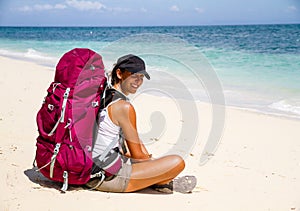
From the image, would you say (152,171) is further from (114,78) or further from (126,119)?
(114,78)

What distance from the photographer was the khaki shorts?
9.23ft

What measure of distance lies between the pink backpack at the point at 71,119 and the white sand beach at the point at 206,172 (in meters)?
0.23

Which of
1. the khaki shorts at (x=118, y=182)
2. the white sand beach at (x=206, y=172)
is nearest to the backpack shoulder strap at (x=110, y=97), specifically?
the khaki shorts at (x=118, y=182)

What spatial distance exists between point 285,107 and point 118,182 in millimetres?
4587

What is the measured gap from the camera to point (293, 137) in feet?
15.7

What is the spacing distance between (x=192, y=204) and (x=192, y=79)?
6397 mm

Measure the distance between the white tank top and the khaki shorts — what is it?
0.22 metres

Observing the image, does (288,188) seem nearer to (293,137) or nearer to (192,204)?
(192,204)

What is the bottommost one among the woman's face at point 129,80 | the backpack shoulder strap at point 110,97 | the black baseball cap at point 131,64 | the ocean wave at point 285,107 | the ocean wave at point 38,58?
the ocean wave at point 38,58

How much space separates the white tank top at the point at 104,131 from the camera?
2.71 meters

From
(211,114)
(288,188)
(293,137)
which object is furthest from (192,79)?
(288,188)

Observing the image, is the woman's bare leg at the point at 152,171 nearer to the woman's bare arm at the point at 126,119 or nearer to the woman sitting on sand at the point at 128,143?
the woman sitting on sand at the point at 128,143

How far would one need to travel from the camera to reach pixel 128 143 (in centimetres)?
277

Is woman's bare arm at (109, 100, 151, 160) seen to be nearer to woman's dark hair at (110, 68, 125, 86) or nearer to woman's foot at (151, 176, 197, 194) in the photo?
woman's dark hair at (110, 68, 125, 86)
